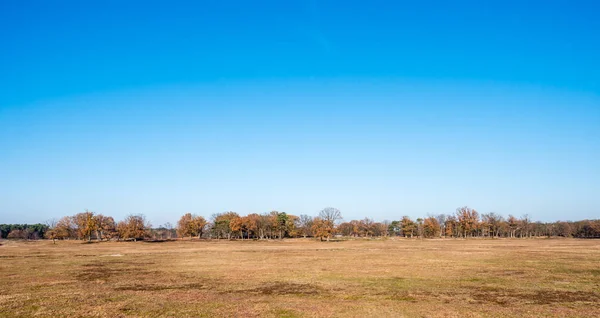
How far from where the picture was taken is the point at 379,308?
815 inches

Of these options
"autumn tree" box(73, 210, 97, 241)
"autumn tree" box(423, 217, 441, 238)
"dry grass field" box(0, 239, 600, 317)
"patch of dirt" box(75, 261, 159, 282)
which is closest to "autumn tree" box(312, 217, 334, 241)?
"autumn tree" box(423, 217, 441, 238)

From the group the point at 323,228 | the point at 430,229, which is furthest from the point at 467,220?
the point at 323,228

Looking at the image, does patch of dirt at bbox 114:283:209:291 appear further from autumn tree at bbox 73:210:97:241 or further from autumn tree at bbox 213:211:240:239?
autumn tree at bbox 213:211:240:239

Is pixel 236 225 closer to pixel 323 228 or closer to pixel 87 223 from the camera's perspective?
pixel 323 228

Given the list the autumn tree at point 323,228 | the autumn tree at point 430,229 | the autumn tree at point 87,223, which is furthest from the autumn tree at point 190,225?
the autumn tree at point 430,229

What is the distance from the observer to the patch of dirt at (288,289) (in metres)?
26.0

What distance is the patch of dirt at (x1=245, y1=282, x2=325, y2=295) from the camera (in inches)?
1022

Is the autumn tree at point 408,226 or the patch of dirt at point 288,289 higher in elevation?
the patch of dirt at point 288,289

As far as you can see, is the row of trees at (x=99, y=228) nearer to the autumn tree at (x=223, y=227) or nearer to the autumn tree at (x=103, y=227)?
the autumn tree at (x=103, y=227)

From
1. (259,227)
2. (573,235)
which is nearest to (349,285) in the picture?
(259,227)

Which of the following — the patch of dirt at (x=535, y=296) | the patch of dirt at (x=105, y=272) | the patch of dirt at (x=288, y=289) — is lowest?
the patch of dirt at (x=105, y=272)

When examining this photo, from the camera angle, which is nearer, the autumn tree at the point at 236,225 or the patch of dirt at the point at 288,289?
the patch of dirt at the point at 288,289

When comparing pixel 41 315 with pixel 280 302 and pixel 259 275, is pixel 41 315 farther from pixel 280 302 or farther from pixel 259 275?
pixel 259 275

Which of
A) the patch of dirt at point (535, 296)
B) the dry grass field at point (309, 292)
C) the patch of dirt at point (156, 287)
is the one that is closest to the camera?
the dry grass field at point (309, 292)
